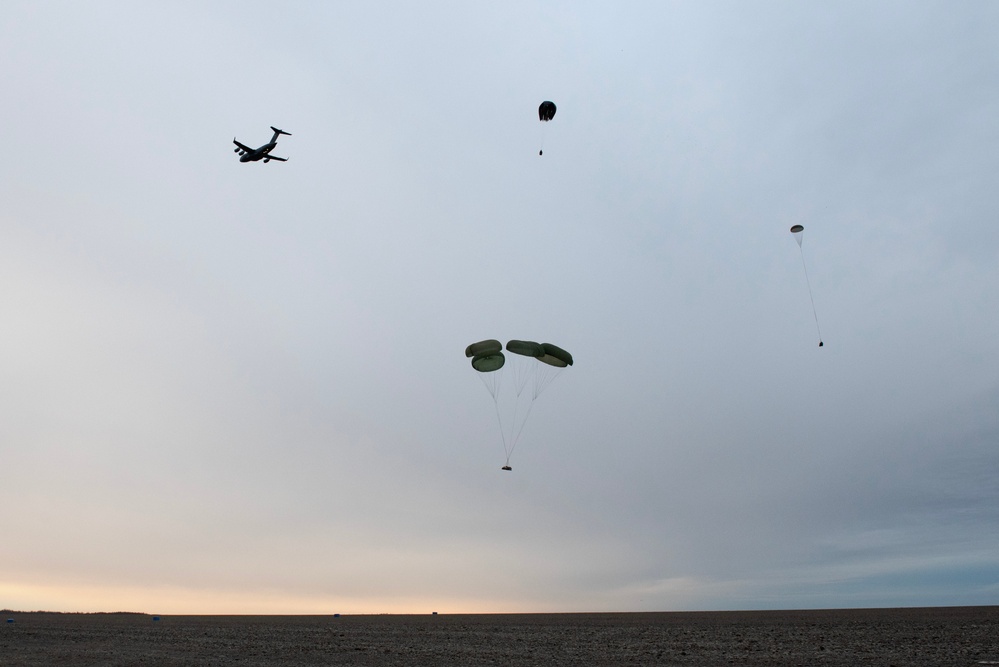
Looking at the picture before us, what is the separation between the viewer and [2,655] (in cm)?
3572

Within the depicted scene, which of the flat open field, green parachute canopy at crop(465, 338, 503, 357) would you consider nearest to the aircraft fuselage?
green parachute canopy at crop(465, 338, 503, 357)

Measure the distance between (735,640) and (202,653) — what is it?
1261 inches

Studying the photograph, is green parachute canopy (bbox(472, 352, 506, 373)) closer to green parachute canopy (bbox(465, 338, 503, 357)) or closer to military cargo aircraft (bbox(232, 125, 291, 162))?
green parachute canopy (bbox(465, 338, 503, 357))

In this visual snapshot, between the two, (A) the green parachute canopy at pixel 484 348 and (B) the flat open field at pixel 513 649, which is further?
(A) the green parachute canopy at pixel 484 348

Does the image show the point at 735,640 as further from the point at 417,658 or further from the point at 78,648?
the point at 78,648

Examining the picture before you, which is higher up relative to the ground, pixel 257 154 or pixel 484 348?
pixel 257 154

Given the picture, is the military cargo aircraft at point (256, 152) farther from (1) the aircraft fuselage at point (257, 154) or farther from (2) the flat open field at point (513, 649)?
(2) the flat open field at point (513, 649)

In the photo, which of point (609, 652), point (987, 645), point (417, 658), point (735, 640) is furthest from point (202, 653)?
point (987, 645)

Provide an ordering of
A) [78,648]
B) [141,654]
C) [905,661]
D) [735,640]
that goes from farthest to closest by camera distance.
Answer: [735,640]
[78,648]
[141,654]
[905,661]

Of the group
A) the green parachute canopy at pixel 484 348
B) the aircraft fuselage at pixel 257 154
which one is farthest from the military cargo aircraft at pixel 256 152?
the green parachute canopy at pixel 484 348

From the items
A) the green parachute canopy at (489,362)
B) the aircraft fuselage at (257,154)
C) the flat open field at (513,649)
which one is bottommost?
the flat open field at (513,649)

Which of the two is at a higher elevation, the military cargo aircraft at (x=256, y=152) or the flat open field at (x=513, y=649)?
the military cargo aircraft at (x=256, y=152)

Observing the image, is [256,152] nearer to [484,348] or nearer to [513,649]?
[484,348]

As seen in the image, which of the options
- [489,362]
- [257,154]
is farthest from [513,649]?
[257,154]
